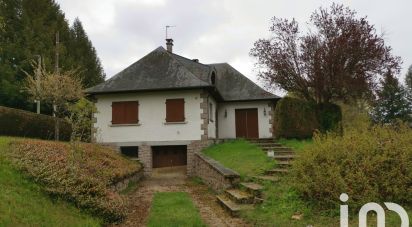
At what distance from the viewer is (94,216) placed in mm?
7141

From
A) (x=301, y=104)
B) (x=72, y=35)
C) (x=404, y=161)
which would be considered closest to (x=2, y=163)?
(x=404, y=161)

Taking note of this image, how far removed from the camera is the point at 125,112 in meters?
18.5

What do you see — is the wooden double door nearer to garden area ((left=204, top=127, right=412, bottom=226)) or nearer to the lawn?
the lawn

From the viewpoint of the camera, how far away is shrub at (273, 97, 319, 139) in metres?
17.2

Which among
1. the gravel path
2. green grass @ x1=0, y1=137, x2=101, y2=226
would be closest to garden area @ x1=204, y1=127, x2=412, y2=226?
the gravel path

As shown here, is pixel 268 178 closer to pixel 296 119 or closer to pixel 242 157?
pixel 242 157

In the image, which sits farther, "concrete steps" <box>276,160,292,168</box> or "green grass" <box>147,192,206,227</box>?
"concrete steps" <box>276,160,292,168</box>

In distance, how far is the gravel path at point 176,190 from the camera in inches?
299

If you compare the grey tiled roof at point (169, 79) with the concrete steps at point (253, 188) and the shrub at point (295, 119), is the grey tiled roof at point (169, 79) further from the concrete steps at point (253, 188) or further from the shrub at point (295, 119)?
the concrete steps at point (253, 188)

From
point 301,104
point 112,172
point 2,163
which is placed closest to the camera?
point 2,163

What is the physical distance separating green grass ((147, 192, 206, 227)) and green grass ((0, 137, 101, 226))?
1.22 m

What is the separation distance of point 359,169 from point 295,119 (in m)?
10.5

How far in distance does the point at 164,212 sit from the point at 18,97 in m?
23.4

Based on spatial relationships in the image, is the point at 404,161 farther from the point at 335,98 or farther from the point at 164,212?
the point at 335,98
